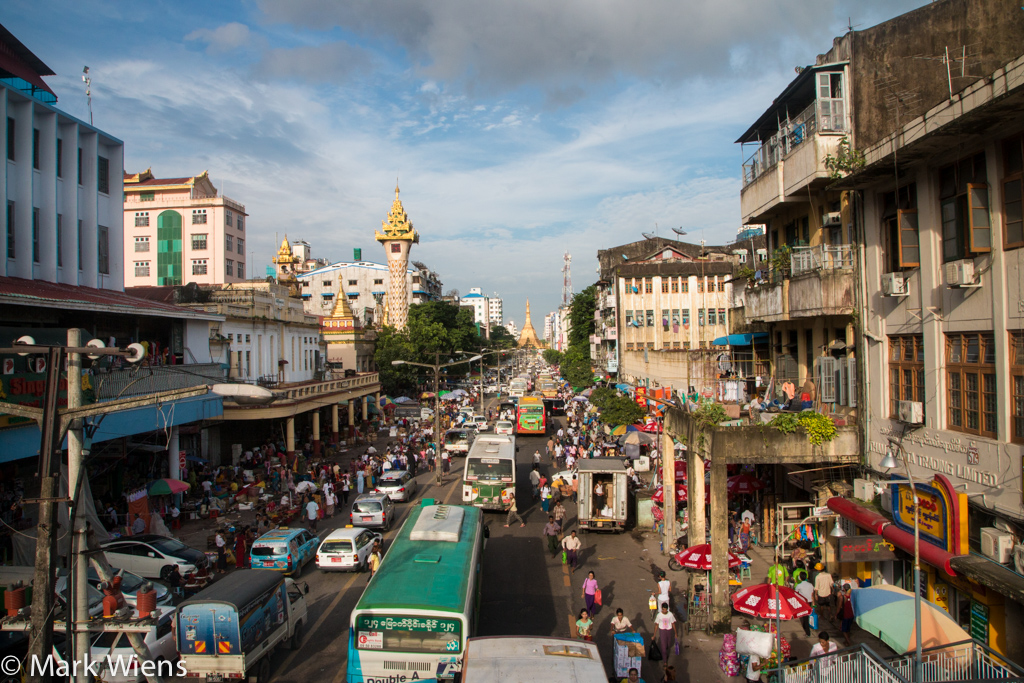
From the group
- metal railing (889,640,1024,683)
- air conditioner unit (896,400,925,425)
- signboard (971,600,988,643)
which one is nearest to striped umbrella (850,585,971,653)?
metal railing (889,640,1024,683)

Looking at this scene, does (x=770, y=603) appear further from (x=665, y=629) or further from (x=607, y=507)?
(x=607, y=507)

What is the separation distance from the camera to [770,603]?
10.8 meters

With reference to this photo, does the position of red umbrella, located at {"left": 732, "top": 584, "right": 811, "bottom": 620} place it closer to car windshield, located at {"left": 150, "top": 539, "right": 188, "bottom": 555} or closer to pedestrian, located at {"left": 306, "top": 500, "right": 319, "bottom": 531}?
car windshield, located at {"left": 150, "top": 539, "right": 188, "bottom": 555}

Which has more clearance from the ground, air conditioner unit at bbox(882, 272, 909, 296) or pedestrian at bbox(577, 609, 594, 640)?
air conditioner unit at bbox(882, 272, 909, 296)

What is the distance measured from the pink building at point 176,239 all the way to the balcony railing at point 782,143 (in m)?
44.3

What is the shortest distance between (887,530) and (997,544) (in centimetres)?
226

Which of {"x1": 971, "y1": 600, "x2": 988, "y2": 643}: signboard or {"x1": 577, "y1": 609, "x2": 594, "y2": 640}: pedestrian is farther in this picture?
{"x1": 577, "y1": 609, "x2": 594, "y2": 640}: pedestrian

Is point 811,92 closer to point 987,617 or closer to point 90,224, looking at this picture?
point 987,617

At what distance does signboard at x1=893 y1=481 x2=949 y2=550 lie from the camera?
1061 cm

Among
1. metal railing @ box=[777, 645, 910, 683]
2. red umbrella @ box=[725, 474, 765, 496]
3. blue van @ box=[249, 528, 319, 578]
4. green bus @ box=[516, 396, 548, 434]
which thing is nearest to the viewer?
metal railing @ box=[777, 645, 910, 683]

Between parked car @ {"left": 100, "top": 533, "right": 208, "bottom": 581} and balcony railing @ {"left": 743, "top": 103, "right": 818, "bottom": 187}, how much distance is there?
1807cm

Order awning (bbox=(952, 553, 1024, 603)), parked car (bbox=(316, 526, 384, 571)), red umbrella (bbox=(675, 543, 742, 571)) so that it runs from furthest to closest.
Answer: parked car (bbox=(316, 526, 384, 571)), red umbrella (bbox=(675, 543, 742, 571)), awning (bbox=(952, 553, 1024, 603))

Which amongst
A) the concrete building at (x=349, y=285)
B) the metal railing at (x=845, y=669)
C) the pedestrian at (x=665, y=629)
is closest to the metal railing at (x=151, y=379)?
the pedestrian at (x=665, y=629)

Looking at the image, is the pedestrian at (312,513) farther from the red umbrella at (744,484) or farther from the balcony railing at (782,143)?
the balcony railing at (782,143)
